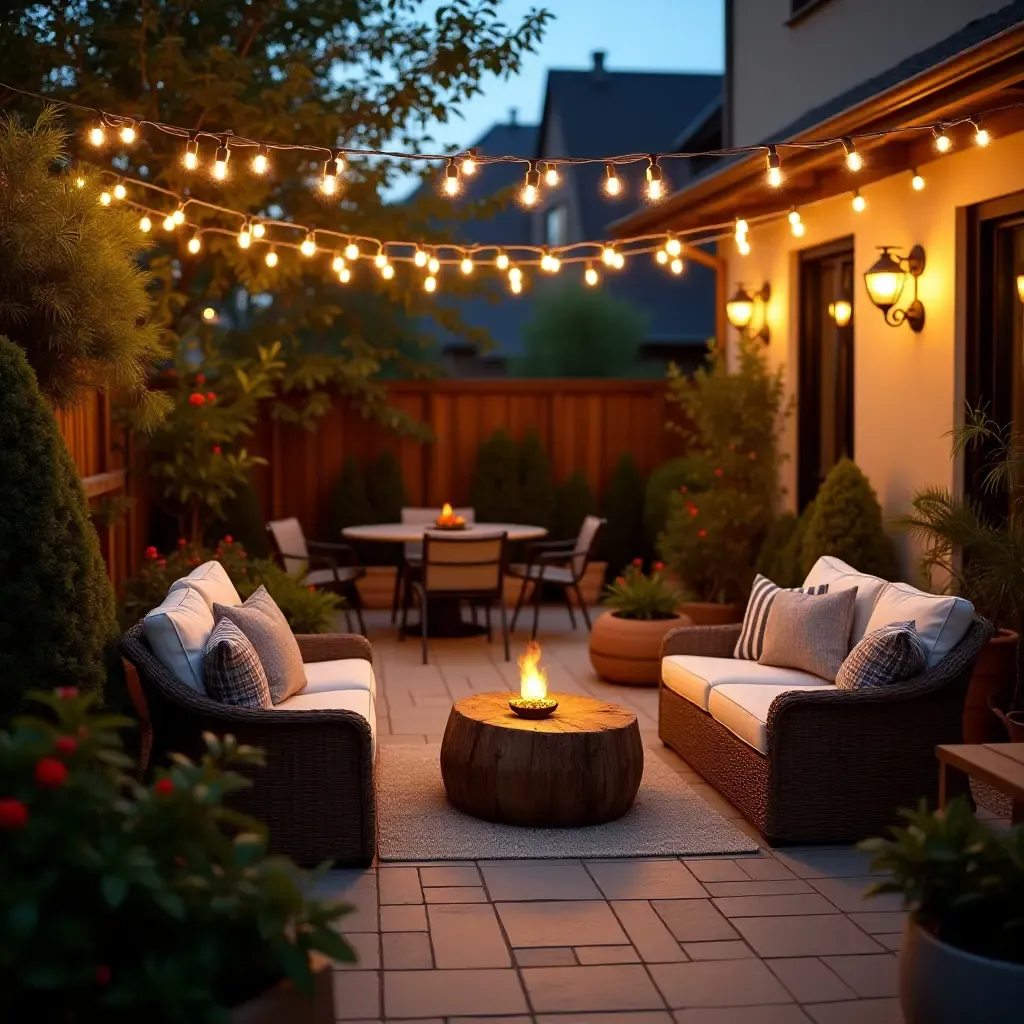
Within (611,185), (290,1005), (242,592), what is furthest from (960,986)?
(242,592)

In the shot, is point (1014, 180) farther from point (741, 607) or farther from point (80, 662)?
point (80, 662)

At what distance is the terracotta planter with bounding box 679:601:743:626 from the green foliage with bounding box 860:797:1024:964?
235 inches

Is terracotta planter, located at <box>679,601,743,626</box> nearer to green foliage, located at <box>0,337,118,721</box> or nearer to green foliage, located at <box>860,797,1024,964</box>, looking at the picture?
green foliage, located at <box>0,337,118,721</box>

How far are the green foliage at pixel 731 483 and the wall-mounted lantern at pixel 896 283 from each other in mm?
1772

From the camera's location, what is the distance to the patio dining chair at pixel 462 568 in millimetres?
8688

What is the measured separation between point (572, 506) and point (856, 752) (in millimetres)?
6600

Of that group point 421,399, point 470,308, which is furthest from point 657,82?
point 421,399

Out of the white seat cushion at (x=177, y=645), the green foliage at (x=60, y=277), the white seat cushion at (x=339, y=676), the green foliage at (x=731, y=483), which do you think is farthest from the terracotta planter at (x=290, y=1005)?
the green foliage at (x=731, y=483)

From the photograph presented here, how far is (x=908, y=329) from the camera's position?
7375mm

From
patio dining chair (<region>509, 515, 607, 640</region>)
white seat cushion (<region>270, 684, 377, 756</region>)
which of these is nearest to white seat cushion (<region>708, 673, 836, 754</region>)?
white seat cushion (<region>270, 684, 377, 756</region>)

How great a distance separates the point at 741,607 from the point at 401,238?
4.07 m

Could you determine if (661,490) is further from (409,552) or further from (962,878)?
(962,878)

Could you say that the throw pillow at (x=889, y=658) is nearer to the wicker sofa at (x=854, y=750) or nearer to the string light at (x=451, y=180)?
the wicker sofa at (x=854, y=750)

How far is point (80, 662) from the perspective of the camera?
4.39 m
